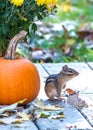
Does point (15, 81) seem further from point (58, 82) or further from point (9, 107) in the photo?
point (58, 82)

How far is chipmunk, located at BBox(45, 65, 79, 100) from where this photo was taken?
203 inches

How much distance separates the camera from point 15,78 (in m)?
4.99

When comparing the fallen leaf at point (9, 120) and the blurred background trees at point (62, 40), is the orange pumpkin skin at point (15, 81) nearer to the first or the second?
the fallen leaf at point (9, 120)

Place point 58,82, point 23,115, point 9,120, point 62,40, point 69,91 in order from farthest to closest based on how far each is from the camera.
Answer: point 62,40 < point 69,91 < point 58,82 < point 23,115 < point 9,120

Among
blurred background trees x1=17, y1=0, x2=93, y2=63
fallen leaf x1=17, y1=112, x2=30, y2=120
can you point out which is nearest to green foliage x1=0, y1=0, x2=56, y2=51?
fallen leaf x1=17, y1=112, x2=30, y2=120

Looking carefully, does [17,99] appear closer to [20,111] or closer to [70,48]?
[20,111]

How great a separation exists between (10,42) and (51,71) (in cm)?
129

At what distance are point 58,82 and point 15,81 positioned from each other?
1.29ft

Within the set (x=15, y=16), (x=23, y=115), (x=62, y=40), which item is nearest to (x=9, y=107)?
(x=23, y=115)

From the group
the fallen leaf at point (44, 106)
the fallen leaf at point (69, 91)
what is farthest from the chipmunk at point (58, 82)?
the fallen leaf at point (69, 91)

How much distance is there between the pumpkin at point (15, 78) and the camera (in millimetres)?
4984

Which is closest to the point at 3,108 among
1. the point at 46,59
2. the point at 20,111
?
the point at 20,111

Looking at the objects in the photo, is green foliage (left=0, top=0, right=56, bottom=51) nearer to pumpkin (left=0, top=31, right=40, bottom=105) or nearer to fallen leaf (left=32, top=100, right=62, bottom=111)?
pumpkin (left=0, top=31, right=40, bottom=105)

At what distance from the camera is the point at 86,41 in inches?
346
